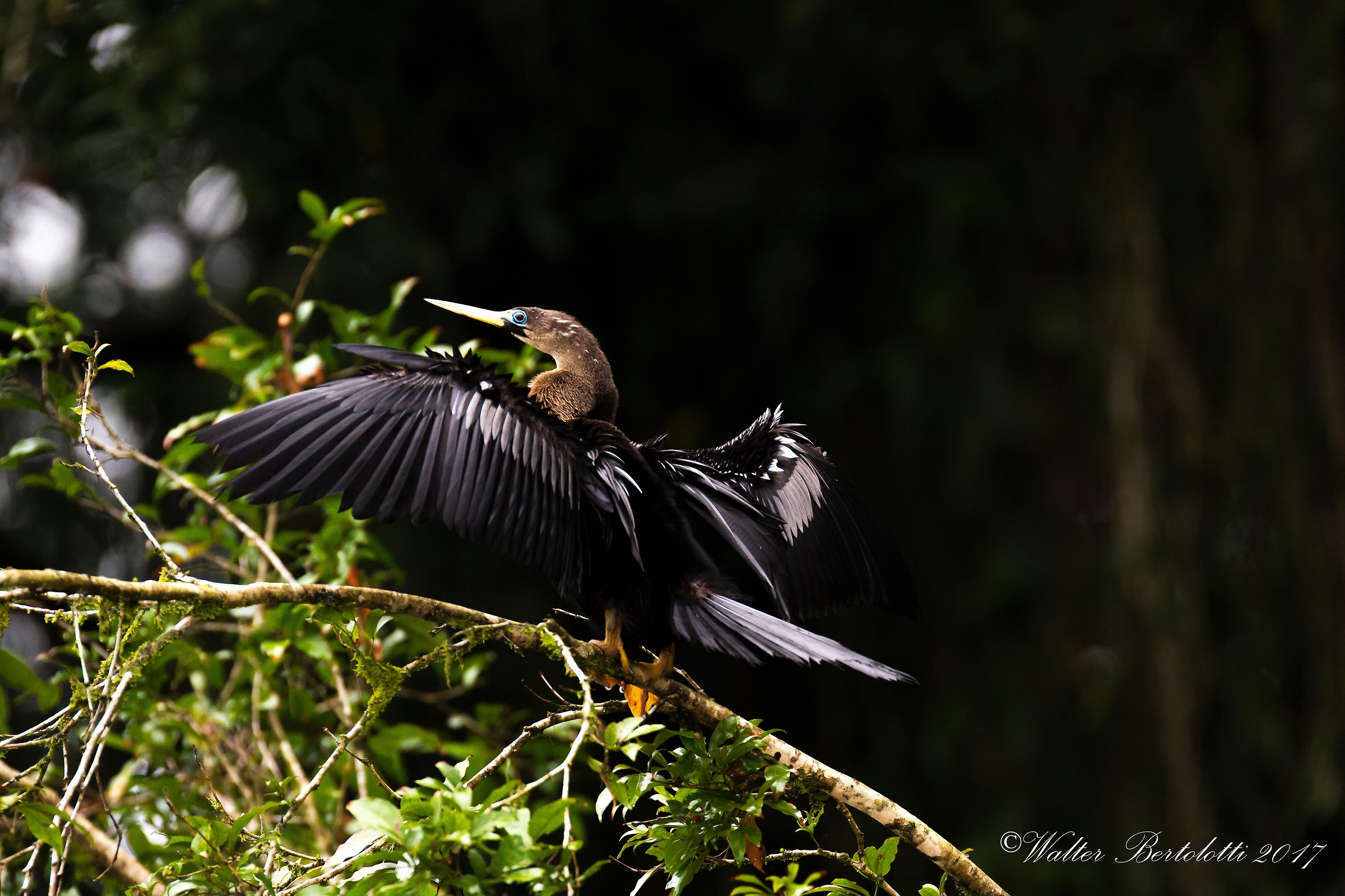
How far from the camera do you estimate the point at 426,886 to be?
3.37 ft

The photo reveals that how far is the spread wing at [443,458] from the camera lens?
1.50 meters

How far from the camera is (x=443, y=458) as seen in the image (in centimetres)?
159

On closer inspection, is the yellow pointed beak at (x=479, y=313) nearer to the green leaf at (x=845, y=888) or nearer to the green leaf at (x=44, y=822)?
the green leaf at (x=44, y=822)

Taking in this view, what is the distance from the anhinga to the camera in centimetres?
153

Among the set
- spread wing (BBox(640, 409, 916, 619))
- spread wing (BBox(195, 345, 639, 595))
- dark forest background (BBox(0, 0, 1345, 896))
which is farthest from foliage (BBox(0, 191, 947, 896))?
dark forest background (BBox(0, 0, 1345, 896))

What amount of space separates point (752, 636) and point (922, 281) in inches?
107

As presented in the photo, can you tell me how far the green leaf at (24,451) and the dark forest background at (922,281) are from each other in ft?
5.39

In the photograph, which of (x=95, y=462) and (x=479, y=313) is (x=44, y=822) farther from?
(x=479, y=313)

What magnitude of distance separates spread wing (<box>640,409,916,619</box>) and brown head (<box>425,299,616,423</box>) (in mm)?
185

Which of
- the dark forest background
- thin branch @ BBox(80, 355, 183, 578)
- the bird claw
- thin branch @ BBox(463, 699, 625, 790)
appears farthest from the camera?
the dark forest background

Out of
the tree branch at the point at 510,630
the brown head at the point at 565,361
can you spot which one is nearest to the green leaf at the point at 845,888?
the tree branch at the point at 510,630

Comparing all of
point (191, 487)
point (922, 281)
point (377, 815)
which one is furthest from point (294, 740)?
point (922, 281)

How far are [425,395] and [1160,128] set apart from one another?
2996mm

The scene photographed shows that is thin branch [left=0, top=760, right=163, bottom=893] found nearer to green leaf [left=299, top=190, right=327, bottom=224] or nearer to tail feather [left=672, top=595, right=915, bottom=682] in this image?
tail feather [left=672, top=595, right=915, bottom=682]
